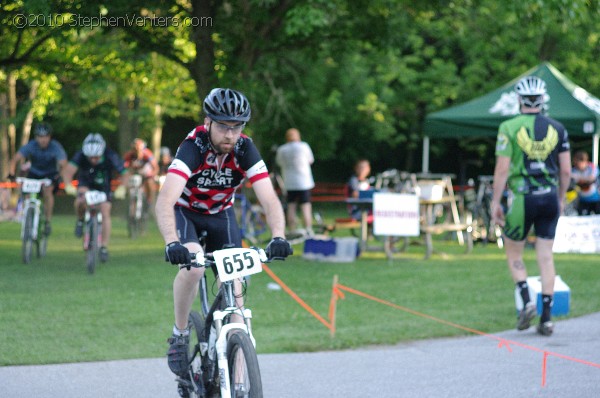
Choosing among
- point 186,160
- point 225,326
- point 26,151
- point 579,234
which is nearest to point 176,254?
point 225,326

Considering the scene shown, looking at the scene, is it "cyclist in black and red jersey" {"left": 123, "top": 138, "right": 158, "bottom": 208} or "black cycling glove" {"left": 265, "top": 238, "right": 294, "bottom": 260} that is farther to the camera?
"cyclist in black and red jersey" {"left": 123, "top": 138, "right": 158, "bottom": 208}

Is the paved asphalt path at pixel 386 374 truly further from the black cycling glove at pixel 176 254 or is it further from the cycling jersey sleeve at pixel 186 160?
the black cycling glove at pixel 176 254

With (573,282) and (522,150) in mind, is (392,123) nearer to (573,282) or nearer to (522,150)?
(573,282)

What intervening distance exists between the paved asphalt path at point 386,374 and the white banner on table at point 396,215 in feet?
23.2

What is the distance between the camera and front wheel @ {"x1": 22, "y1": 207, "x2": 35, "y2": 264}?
48.7ft

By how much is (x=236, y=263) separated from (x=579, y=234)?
1031cm

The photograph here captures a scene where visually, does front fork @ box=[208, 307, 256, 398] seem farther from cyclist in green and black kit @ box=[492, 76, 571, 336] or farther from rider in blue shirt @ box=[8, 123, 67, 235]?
rider in blue shirt @ box=[8, 123, 67, 235]

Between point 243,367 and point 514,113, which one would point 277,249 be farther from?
point 514,113

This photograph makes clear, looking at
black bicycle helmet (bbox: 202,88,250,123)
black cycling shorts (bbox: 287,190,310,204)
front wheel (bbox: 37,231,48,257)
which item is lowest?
front wheel (bbox: 37,231,48,257)

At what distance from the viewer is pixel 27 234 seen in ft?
49.7

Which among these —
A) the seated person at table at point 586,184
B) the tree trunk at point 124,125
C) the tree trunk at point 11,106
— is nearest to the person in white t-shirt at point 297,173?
the seated person at table at point 586,184

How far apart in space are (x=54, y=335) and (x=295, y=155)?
10020mm

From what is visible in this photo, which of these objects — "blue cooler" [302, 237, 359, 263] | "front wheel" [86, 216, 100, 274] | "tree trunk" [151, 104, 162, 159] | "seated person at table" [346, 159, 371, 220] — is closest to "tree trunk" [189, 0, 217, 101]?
"blue cooler" [302, 237, 359, 263]

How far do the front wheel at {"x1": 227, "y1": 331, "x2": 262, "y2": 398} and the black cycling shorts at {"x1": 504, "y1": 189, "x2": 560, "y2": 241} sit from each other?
4524mm
